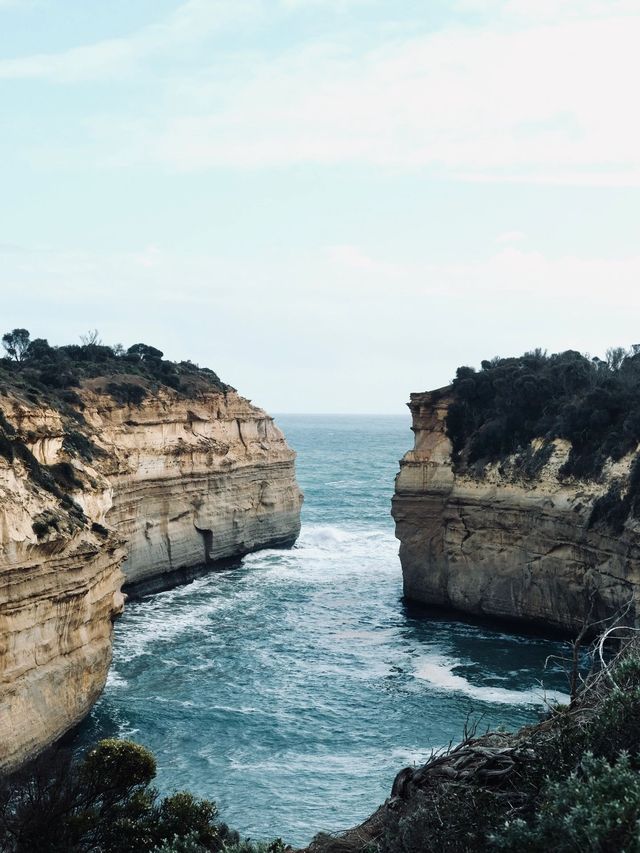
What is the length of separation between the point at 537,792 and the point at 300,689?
19.0 metres

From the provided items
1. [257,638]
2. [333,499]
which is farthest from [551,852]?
[333,499]

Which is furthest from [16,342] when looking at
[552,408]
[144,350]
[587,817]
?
[587,817]

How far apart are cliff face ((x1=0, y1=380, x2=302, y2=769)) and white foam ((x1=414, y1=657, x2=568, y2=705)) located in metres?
10.1

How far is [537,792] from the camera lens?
11336mm

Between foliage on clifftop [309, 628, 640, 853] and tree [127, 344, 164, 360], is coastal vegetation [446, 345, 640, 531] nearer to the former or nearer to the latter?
A: foliage on clifftop [309, 628, 640, 853]

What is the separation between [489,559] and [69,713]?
62.1 feet

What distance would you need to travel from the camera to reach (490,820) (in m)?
10.8

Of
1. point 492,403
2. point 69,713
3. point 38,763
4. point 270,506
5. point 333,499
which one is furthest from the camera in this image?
point 333,499

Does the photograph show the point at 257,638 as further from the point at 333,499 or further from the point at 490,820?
the point at 333,499

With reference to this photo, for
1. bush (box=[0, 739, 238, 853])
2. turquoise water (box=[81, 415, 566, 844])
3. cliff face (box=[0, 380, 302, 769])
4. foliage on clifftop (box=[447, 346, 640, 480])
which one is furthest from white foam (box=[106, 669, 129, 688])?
foliage on clifftop (box=[447, 346, 640, 480])

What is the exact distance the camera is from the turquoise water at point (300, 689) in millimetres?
22844

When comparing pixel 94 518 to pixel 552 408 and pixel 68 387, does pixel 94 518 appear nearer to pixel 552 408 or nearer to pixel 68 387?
pixel 68 387

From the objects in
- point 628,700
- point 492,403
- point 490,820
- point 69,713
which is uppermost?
point 492,403

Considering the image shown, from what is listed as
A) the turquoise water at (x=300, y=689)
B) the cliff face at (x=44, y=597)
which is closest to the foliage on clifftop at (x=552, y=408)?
the turquoise water at (x=300, y=689)
